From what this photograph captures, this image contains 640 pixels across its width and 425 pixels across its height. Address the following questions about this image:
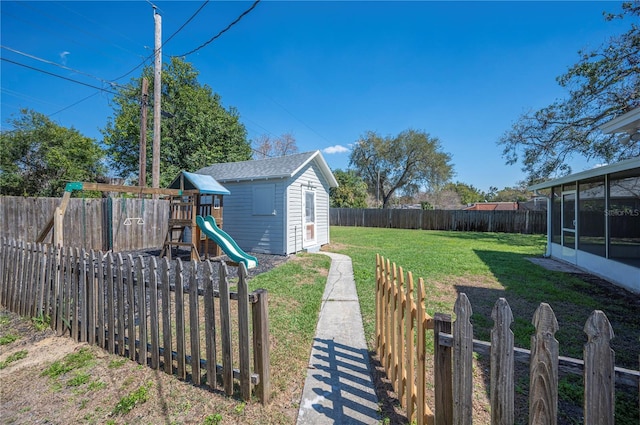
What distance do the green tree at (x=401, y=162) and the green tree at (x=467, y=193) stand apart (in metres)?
26.5

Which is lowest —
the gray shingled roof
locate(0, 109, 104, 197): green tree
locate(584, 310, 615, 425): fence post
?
locate(584, 310, 615, 425): fence post

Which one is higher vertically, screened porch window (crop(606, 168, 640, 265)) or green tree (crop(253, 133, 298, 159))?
green tree (crop(253, 133, 298, 159))

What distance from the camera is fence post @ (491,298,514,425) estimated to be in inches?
53.2

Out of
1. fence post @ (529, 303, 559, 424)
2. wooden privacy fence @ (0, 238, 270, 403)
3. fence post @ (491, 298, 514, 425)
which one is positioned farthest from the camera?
wooden privacy fence @ (0, 238, 270, 403)

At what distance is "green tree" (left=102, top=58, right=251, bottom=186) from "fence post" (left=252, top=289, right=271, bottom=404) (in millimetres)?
19051

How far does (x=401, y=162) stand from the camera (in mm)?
30281

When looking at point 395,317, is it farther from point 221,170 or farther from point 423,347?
point 221,170

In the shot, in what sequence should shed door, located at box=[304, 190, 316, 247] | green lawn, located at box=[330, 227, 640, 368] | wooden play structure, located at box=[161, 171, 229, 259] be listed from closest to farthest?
green lawn, located at box=[330, 227, 640, 368]
wooden play structure, located at box=[161, 171, 229, 259]
shed door, located at box=[304, 190, 316, 247]

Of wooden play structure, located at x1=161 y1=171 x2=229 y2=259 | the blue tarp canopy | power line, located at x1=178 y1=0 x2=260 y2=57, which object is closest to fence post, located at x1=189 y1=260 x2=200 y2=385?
wooden play structure, located at x1=161 y1=171 x2=229 y2=259

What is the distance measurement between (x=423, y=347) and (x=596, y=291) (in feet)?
20.6

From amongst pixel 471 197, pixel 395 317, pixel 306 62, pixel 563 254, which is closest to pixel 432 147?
pixel 306 62

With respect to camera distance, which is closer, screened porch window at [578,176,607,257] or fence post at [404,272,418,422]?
fence post at [404,272,418,422]

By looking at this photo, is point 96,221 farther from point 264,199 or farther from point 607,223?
point 607,223

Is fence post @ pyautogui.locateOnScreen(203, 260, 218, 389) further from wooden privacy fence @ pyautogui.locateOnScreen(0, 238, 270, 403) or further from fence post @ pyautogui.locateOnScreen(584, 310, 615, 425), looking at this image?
fence post @ pyautogui.locateOnScreen(584, 310, 615, 425)
